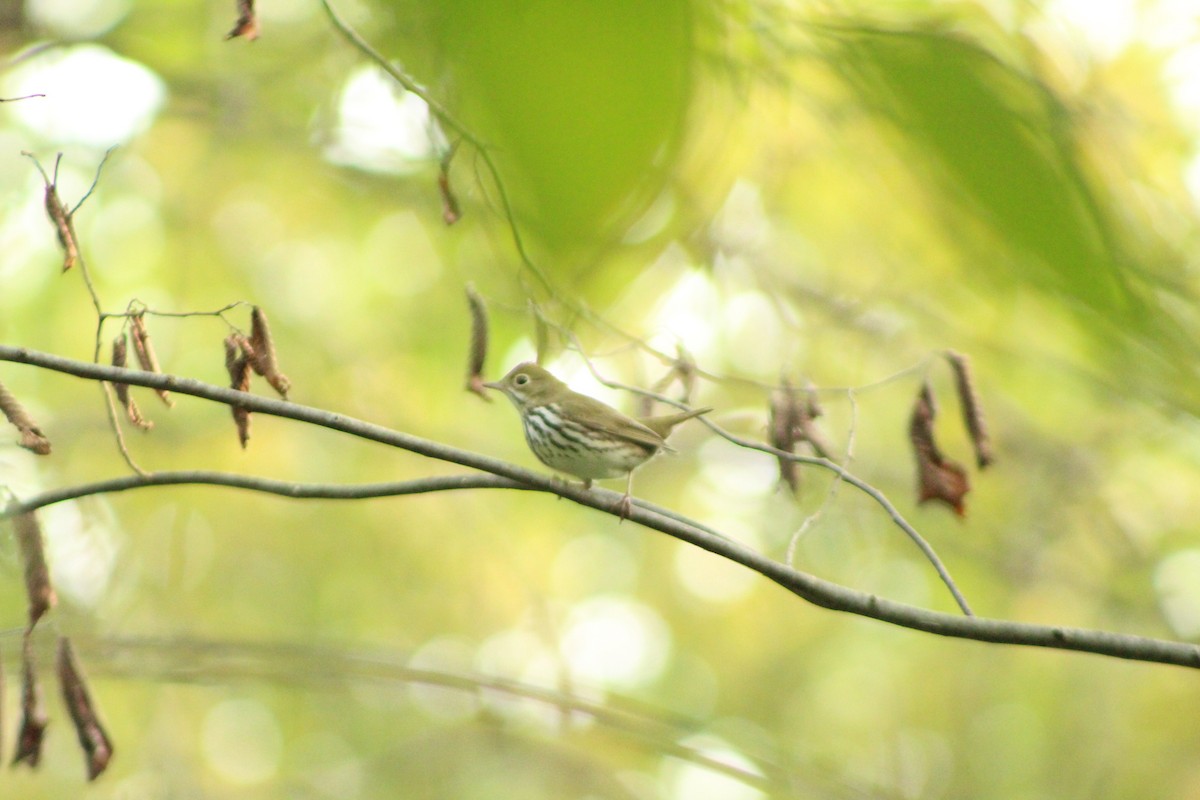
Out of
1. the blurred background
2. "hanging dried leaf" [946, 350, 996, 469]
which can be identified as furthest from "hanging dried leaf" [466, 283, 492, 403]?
"hanging dried leaf" [946, 350, 996, 469]

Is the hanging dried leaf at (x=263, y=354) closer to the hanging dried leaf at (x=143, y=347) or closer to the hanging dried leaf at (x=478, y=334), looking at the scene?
the hanging dried leaf at (x=143, y=347)

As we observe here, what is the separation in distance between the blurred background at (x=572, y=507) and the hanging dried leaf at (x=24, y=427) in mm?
317

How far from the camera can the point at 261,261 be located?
308 inches

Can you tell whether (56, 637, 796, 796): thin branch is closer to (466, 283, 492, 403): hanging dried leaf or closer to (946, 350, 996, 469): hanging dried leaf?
(466, 283, 492, 403): hanging dried leaf

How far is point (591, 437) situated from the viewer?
344 cm

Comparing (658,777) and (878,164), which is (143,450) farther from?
(878,164)

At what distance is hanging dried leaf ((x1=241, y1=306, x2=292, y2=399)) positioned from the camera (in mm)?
2066

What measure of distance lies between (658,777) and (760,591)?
2.08 metres

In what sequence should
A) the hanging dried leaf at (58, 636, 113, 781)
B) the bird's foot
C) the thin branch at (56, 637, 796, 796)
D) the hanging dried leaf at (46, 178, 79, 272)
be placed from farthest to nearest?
the thin branch at (56, 637, 796, 796) < the bird's foot < the hanging dried leaf at (58, 636, 113, 781) < the hanging dried leaf at (46, 178, 79, 272)

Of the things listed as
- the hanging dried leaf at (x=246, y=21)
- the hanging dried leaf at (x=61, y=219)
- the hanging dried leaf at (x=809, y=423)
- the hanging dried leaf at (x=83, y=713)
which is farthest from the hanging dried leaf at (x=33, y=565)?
the hanging dried leaf at (x=809, y=423)

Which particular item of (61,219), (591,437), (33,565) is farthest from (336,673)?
(61,219)

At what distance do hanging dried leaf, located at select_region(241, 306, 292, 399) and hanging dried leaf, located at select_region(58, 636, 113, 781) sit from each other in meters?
0.71

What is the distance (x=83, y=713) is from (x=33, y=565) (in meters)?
0.38

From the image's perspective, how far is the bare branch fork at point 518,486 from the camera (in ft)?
5.90
